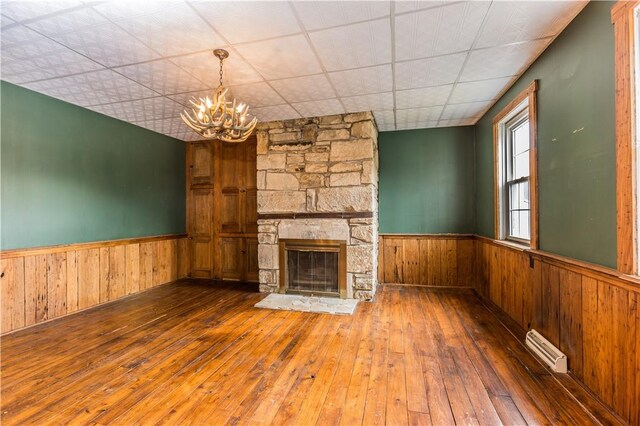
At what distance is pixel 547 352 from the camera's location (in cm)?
222

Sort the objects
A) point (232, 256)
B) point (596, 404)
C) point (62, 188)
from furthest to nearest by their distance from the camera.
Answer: point (232, 256) < point (62, 188) < point (596, 404)

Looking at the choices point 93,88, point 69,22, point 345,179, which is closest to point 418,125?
point 345,179

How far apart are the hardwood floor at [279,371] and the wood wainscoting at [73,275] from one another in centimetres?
24

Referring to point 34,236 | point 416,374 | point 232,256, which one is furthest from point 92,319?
point 416,374

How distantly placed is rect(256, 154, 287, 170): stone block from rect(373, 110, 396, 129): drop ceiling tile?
1457 millimetres

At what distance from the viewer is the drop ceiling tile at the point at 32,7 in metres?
1.83

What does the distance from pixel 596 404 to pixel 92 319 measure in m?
4.56

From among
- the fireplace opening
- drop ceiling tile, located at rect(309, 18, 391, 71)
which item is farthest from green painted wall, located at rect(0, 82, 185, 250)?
drop ceiling tile, located at rect(309, 18, 391, 71)

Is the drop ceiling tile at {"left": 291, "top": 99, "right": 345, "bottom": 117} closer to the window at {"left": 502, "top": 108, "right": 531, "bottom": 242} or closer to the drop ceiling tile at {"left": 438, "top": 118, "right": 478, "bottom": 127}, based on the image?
the drop ceiling tile at {"left": 438, "top": 118, "right": 478, "bottom": 127}

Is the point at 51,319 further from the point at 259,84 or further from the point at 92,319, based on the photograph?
the point at 259,84

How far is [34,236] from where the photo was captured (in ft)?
10.2

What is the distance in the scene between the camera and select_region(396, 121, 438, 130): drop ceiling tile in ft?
14.3

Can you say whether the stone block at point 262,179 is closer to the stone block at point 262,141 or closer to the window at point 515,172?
the stone block at point 262,141

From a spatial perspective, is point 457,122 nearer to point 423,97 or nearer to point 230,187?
point 423,97
